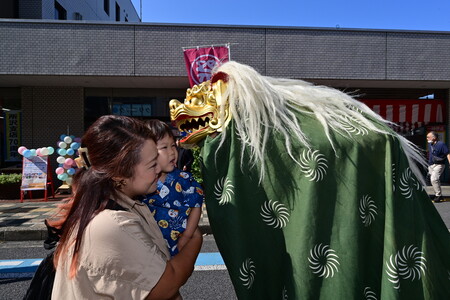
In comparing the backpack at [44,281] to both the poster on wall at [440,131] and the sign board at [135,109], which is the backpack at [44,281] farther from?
the poster on wall at [440,131]

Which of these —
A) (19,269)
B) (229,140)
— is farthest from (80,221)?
(19,269)

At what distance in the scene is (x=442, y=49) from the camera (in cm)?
1044

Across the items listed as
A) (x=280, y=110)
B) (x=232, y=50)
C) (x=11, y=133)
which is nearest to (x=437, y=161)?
(x=232, y=50)

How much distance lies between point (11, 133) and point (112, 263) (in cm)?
1174

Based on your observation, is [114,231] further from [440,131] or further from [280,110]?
[440,131]

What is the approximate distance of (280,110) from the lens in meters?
1.35

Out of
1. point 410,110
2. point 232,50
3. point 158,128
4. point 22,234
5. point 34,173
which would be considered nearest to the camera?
point 158,128

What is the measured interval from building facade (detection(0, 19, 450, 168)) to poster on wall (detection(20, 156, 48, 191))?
82.5 inches

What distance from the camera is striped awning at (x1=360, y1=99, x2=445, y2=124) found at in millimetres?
11312

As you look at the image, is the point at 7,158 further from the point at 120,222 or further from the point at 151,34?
the point at 120,222

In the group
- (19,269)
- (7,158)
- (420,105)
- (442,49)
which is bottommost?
(19,269)

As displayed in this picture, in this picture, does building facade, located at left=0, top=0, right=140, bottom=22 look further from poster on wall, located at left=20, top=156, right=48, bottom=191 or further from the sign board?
poster on wall, located at left=20, top=156, right=48, bottom=191

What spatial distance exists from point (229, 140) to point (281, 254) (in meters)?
0.45

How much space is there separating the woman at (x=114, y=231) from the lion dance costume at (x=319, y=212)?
0.79 ft
